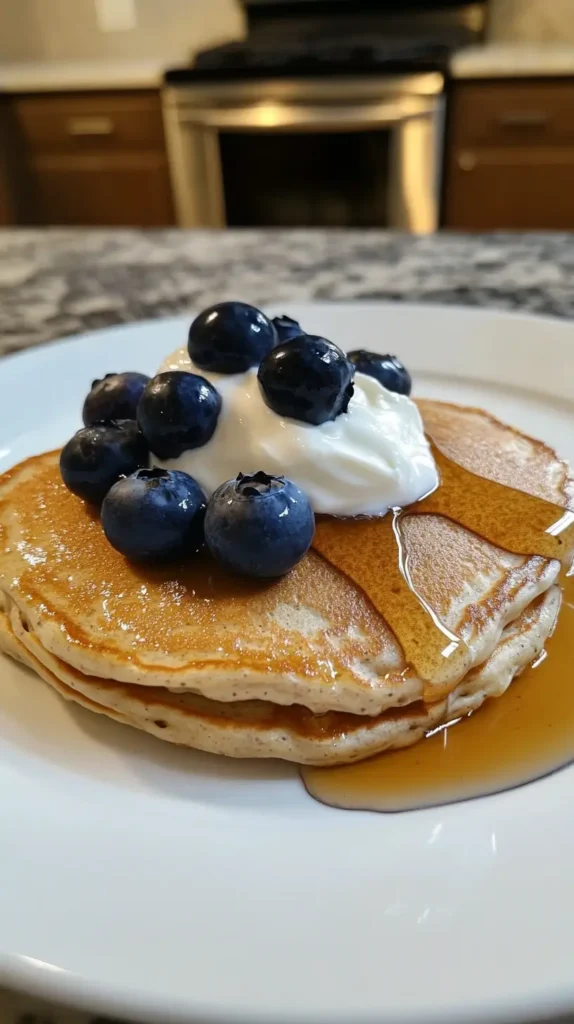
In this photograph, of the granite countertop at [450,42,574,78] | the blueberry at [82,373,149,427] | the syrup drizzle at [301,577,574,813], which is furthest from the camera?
the granite countertop at [450,42,574,78]

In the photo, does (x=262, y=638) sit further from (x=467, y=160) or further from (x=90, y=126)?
(x=90, y=126)

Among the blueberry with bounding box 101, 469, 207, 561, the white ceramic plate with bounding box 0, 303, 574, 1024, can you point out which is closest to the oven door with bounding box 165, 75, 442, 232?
the blueberry with bounding box 101, 469, 207, 561

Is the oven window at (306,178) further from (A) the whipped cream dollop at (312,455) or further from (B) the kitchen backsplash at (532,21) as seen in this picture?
(A) the whipped cream dollop at (312,455)

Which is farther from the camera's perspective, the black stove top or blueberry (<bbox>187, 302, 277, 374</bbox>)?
the black stove top

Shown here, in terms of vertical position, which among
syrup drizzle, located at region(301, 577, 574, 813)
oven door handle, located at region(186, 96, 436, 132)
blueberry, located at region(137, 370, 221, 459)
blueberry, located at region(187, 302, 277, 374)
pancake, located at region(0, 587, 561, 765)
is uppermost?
blueberry, located at region(187, 302, 277, 374)

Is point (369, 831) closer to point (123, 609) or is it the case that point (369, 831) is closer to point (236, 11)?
point (123, 609)

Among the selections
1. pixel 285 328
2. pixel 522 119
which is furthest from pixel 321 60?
pixel 285 328

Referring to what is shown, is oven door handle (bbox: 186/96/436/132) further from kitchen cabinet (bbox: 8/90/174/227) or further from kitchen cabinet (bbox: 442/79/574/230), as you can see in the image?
kitchen cabinet (bbox: 8/90/174/227)

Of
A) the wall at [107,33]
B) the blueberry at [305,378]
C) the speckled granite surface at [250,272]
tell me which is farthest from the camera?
the wall at [107,33]

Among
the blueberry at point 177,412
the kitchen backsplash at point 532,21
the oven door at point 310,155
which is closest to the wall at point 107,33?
the oven door at point 310,155
